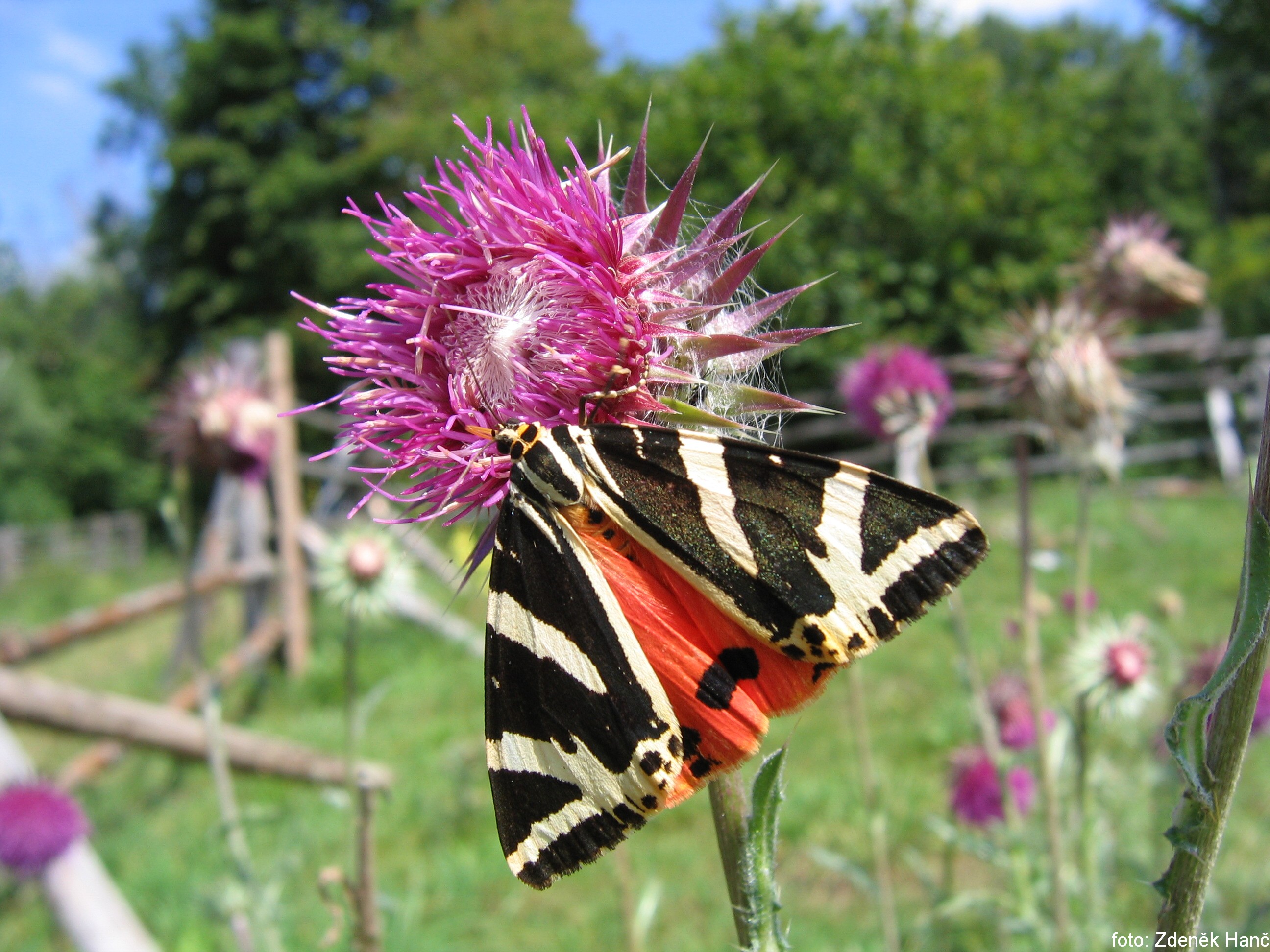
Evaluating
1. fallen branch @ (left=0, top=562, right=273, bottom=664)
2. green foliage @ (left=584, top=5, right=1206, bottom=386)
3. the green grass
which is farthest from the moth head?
green foliage @ (left=584, top=5, right=1206, bottom=386)

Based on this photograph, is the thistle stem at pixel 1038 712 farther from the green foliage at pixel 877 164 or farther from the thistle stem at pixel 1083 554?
the green foliage at pixel 877 164

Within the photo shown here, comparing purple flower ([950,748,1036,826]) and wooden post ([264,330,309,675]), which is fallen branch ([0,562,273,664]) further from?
purple flower ([950,748,1036,826])

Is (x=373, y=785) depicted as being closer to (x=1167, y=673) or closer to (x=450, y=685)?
(x=1167, y=673)

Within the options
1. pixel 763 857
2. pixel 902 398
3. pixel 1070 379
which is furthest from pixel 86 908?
pixel 1070 379

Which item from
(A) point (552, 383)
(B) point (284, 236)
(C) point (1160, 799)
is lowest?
(C) point (1160, 799)

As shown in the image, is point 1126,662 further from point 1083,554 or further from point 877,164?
point 877,164

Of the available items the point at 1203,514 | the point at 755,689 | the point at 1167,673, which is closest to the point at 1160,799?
the point at 1167,673
